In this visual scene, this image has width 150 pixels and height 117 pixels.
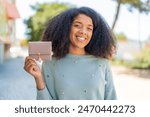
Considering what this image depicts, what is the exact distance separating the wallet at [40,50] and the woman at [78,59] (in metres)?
0.02

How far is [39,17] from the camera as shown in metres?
1.28

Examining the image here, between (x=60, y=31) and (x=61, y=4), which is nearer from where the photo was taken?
(x=60, y=31)

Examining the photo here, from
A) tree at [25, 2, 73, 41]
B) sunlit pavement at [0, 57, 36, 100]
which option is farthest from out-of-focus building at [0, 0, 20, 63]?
tree at [25, 2, 73, 41]

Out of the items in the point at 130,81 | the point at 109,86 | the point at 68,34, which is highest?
the point at 68,34

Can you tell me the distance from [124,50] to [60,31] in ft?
3.40

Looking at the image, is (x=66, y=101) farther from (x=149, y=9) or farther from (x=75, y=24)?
(x=149, y=9)

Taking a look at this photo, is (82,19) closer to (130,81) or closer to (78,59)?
(78,59)

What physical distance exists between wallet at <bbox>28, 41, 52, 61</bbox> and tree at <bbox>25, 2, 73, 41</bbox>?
1.09ft

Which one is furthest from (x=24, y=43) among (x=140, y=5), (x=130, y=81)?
(x=130, y=81)

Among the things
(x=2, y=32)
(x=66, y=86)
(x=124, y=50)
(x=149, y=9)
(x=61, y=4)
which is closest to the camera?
(x=66, y=86)

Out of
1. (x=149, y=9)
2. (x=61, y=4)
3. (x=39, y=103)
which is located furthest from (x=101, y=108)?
(x=149, y=9)

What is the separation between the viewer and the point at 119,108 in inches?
35.9

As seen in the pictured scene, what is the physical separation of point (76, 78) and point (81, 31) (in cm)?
11

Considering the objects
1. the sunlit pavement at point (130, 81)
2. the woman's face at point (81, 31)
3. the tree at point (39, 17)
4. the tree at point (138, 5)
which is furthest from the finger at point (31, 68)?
the sunlit pavement at point (130, 81)
